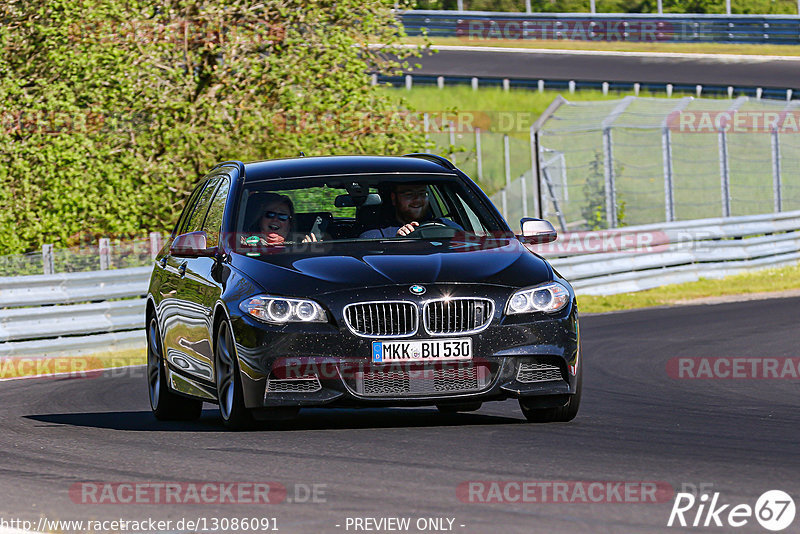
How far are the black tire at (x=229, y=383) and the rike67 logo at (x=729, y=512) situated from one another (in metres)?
3.19

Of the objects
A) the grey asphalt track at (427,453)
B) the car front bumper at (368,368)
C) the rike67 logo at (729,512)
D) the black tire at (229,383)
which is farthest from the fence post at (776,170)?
the rike67 logo at (729,512)

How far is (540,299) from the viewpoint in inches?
342

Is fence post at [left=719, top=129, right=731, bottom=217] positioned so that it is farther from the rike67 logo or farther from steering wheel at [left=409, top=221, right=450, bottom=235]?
the rike67 logo

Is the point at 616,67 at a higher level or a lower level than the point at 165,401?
lower

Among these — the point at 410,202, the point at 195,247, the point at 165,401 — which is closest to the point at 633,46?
the point at 165,401

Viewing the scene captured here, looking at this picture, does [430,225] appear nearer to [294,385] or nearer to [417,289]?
[417,289]

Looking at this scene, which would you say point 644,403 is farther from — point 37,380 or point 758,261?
point 758,261

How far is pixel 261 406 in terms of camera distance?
8.57 meters

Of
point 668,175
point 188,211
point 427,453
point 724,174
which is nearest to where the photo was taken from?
point 427,453

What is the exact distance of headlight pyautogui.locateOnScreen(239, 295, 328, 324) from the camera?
8.41 metres

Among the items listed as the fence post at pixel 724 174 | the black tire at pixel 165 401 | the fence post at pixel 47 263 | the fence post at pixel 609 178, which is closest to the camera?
the black tire at pixel 165 401

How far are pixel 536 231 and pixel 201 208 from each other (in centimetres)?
256

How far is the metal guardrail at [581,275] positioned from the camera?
1725 cm

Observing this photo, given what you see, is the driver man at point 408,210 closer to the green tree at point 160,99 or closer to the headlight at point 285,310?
the headlight at point 285,310
